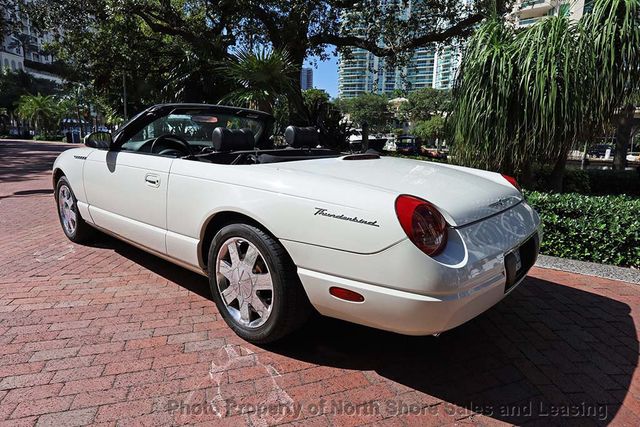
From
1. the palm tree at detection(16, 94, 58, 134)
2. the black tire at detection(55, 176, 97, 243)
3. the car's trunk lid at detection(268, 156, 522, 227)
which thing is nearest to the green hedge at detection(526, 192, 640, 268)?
the car's trunk lid at detection(268, 156, 522, 227)

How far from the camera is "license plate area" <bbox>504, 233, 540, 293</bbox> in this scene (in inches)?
A: 89.6

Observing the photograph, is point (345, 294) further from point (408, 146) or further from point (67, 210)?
point (408, 146)

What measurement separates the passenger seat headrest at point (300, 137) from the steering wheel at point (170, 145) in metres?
0.86

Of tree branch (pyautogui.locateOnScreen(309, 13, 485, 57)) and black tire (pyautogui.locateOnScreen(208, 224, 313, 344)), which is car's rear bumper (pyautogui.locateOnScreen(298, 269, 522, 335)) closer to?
black tire (pyautogui.locateOnScreen(208, 224, 313, 344))

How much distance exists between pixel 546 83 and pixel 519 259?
11.3ft

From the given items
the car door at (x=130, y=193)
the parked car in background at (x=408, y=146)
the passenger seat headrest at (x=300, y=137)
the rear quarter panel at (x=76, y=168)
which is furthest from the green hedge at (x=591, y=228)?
the parked car in background at (x=408, y=146)

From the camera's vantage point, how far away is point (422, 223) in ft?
6.50

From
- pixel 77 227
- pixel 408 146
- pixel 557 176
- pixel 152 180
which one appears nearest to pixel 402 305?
pixel 152 180

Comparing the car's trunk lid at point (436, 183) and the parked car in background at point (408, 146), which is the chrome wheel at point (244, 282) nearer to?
the car's trunk lid at point (436, 183)

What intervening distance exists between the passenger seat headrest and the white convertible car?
8.0 inches

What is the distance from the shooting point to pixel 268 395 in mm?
2127

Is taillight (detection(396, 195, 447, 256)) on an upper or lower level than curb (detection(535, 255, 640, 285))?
upper

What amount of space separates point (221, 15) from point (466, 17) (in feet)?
24.8

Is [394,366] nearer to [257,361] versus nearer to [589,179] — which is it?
[257,361]
